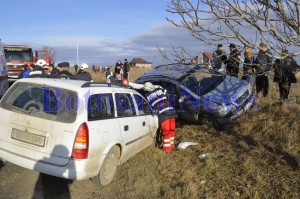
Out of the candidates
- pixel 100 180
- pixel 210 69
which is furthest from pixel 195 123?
pixel 100 180

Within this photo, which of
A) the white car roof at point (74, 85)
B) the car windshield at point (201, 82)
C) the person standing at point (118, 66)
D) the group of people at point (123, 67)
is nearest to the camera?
the white car roof at point (74, 85)

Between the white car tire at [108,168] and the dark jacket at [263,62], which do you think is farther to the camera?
the white car tire at [108,168]

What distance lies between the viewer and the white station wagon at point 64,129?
Answer: 4.93 m

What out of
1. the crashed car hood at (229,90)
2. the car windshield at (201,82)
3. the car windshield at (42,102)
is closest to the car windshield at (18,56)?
the car windshield at (201,82)

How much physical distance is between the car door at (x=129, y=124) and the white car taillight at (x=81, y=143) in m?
0.91

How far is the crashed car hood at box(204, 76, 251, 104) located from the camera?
9594 mm

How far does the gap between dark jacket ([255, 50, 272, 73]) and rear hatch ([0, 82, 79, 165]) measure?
2590mm

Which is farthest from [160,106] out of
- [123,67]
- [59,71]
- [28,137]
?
[123,67]

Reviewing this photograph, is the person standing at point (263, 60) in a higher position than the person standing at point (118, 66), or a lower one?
higher

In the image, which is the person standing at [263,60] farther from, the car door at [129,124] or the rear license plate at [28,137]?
the rear license plate at [28,137]

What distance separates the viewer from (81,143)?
4941 millimetres

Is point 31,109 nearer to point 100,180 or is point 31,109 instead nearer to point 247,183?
point 100,180

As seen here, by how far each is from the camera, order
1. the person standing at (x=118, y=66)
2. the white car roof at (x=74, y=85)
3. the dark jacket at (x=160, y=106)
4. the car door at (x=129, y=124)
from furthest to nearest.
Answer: the person standing at (x=118, y=66) → the dark jacket at (x=160, y=106) → the car door at (x=129, y=124) → the white car roof at (x=74, y=85)

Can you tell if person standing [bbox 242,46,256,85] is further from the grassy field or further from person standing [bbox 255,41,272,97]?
the grassy field
